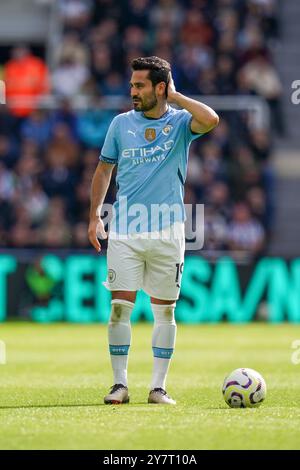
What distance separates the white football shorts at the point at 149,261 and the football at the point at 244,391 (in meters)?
0.86

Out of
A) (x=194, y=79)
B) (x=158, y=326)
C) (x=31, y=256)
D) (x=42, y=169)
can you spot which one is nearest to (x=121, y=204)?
(x=158, y=326)

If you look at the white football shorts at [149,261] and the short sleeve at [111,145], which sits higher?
the short sleeve at [111,145]

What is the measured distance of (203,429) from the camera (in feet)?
23.9

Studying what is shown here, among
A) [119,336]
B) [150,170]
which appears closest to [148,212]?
[150,170]

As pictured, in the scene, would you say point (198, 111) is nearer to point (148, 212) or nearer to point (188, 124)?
point (188, 124)

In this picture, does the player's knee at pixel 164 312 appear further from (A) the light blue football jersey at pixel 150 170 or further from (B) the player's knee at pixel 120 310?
(A) the light blue football jersey at pixel 150 170

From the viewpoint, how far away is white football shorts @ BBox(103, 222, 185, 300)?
8.98 m

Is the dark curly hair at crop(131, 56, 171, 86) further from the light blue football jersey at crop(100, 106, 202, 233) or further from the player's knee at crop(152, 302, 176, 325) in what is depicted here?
the player's knee at crop(152, 302, 176, 325)

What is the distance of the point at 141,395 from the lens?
31.1 feet

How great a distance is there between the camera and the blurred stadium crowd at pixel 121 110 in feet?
66.1

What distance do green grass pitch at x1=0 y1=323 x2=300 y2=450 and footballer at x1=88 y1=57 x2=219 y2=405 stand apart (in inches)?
21.7

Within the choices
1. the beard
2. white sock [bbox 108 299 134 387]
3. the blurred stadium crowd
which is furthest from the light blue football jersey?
the blurred stadium crowd

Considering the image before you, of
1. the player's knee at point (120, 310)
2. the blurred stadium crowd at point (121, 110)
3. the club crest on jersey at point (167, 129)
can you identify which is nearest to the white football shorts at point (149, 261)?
the player's knee at point (120, 310)
